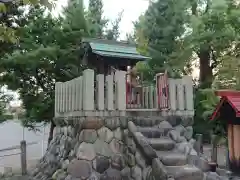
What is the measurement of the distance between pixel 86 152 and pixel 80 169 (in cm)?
35

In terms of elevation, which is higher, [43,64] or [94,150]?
[43,64]

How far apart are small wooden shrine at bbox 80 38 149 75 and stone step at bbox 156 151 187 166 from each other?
3361 mm

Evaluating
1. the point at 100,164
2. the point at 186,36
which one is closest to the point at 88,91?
the point at 100,164

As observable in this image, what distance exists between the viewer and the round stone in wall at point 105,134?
598 cm

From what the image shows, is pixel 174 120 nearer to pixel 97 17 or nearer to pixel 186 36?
pixel 186 36

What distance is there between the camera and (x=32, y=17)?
1023 centimetres

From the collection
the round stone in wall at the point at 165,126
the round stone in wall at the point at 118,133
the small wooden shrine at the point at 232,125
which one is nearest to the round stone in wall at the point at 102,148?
the round stone in wall at the point at 118,133

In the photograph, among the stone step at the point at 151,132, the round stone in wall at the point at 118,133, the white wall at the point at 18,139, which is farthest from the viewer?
the white wall at the point at 18,139

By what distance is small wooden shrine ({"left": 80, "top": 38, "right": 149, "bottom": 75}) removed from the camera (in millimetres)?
7916

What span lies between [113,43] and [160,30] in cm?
476

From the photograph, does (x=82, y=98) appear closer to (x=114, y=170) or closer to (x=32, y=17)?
(x=114, y=170)

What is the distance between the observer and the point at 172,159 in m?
5.36

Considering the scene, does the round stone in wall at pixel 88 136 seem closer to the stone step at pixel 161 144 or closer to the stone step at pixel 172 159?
the stone step at pixel 161 144

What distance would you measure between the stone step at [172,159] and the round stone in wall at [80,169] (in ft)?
4.79
